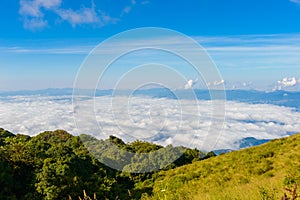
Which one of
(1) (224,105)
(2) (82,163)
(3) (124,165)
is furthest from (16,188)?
(3) (124,165)

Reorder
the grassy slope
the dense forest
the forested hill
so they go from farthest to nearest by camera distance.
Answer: the grassy slope → the forested hill → the dense forest

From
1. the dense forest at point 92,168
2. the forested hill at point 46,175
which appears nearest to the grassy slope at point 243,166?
the dense forest at point 92,168

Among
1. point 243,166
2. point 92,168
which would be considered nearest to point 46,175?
point 92,168

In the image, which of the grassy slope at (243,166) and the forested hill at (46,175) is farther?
the grassy slope at (243,166)

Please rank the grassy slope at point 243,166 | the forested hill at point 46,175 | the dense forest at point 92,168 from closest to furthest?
the dense forest at point 92,168
the forested hill at point 46,175
the grassy slope at point 243,166

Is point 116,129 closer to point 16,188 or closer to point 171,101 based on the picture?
point 171,101

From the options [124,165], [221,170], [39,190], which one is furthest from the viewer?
[124,165]

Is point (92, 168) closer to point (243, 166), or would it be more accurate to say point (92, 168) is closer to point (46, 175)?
point (46, 175)

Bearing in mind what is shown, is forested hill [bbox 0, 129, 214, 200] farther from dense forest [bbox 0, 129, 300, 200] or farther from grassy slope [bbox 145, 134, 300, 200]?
grassy slope [bbox 145, 134, 300, 200]

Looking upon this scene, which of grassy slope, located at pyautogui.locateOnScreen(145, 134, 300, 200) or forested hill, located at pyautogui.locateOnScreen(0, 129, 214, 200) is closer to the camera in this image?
forested hill, located at pyautogui.locateOnScreen(0, 129, 214, 200)

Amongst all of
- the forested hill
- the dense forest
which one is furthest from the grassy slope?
the forested hill

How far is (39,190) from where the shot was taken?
22.7 meters

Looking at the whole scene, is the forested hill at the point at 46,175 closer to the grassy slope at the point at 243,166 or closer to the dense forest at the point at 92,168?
the dense forest at the point at 92,168

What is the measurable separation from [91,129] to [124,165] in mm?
23700
